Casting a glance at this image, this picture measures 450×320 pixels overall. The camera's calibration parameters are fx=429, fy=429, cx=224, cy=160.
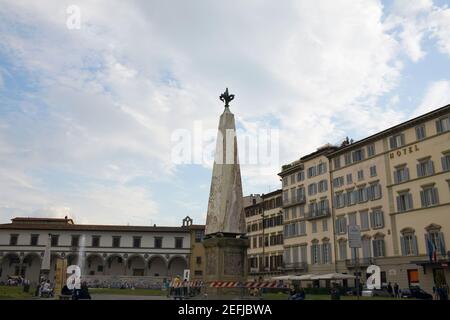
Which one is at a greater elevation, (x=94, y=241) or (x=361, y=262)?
(x=94, y=241)

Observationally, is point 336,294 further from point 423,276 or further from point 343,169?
point 343,169

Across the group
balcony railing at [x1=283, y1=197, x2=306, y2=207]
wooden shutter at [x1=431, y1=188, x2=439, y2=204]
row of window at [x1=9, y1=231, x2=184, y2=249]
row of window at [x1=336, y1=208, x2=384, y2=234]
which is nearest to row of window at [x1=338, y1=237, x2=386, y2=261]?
row of window at [x1=336, y1=208, x2=384, y2=234]

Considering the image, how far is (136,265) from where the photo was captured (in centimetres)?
6944

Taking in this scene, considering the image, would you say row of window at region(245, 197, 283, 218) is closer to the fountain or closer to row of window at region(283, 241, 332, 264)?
row of window at region(283, 241, 332, 264)

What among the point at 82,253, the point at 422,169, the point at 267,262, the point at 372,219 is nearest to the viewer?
the point at 422,169

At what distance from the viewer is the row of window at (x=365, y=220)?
43156 millimetres

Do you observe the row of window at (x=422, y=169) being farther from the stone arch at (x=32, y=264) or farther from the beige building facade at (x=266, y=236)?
the stone arch at (x=32, y=264)

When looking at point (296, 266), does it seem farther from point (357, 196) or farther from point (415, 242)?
point (415, 242)

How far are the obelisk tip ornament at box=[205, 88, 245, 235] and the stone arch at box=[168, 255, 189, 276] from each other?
51.6 metres

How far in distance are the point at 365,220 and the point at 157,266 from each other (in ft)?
123

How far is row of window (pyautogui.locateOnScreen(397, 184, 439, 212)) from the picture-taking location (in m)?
37.6

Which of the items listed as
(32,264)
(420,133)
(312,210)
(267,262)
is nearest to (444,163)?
(420,133)

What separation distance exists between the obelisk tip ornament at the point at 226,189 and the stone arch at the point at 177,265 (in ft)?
169

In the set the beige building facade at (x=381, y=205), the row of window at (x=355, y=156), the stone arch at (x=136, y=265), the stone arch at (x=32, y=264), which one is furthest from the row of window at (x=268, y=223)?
the stone arch at (x=32, y=264)
